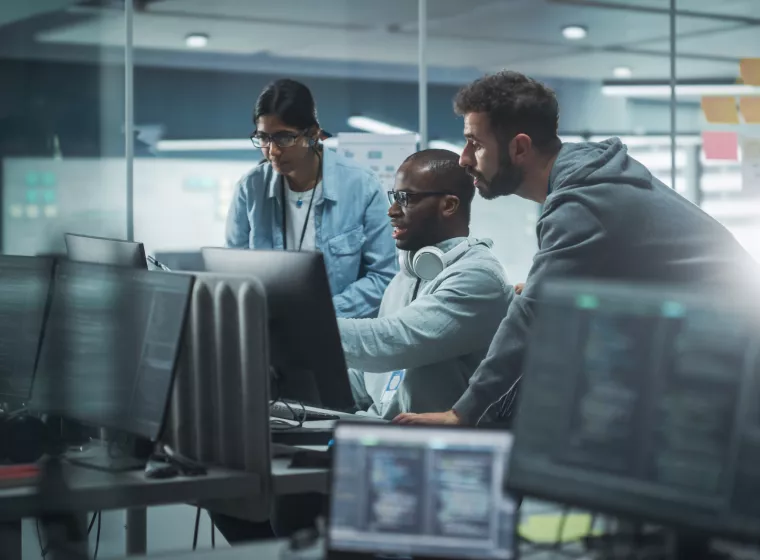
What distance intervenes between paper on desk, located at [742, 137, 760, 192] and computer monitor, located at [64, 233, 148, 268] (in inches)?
123

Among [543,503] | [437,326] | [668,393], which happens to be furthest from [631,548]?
[437,326]

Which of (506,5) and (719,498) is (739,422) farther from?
(506,5)

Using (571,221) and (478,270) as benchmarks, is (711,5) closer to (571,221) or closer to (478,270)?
(478,270)

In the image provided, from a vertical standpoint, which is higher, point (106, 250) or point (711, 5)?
point (711, 5)

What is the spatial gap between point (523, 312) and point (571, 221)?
0.64 ft

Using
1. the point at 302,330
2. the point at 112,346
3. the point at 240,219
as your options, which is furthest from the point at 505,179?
the point at 240,219

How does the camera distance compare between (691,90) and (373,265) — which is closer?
(373,265)

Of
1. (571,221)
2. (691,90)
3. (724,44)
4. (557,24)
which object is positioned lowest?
(571,221)

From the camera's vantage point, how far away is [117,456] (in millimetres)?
2133

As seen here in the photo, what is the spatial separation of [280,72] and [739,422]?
13.2ft

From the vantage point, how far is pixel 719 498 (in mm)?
1195

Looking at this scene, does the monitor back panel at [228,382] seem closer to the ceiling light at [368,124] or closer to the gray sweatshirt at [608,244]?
the gray sweatshirt at [608,244]

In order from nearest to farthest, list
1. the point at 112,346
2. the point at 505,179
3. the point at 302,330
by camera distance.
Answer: the point at 112,346, the point at 302,330, the point at 505,179

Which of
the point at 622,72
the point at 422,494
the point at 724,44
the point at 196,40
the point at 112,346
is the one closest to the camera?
the point at 422,494
